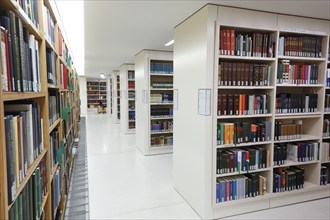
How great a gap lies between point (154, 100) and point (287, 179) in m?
3.31

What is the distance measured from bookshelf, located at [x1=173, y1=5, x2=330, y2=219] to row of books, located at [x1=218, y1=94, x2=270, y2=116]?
0.01 meters

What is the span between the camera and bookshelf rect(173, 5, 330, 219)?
248 cm

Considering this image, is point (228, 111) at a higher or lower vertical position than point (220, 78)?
lower

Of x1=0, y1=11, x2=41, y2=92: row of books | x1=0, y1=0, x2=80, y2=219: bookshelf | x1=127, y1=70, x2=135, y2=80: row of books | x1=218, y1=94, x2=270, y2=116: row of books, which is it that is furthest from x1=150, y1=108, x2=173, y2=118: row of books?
x1=0, y1=11, x2=41, y2=92: row of books

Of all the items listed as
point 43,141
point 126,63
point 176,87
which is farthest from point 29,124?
point 126,63

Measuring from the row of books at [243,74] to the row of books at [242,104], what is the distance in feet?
0.52

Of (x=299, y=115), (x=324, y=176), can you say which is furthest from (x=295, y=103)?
(x=324, y=176)

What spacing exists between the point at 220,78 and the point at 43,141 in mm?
1928

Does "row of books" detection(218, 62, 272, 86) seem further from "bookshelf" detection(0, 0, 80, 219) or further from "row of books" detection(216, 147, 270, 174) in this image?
"bookshelf" detection(0, 0, 80, 219)

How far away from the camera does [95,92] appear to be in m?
18.9

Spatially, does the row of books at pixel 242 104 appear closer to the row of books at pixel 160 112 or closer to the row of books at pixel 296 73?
the row of books at pixel 296 73

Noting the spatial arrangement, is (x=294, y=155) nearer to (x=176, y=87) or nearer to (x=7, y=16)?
(x=176, y=87)

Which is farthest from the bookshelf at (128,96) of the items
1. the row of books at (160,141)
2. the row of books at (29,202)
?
the row of books at (29,202)

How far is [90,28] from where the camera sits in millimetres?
3311
